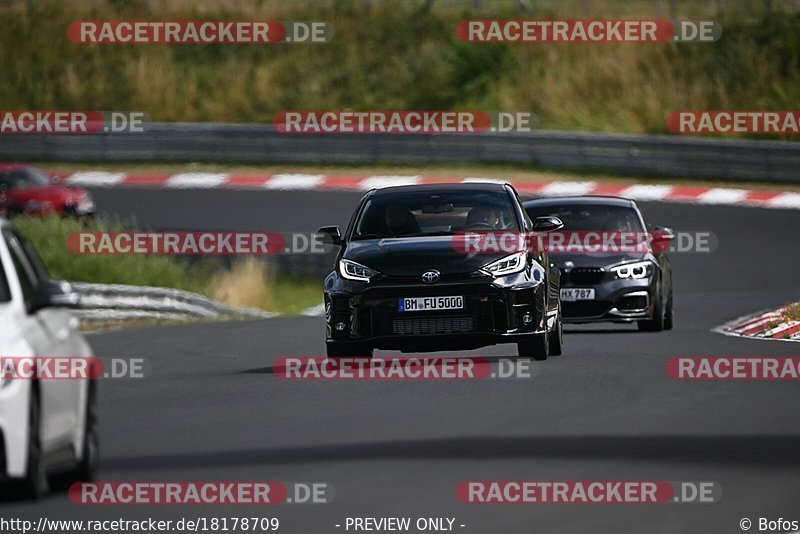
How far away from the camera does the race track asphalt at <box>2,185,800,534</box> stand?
9.38 m

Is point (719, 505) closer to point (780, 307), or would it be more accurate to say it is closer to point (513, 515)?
point (513, 515)

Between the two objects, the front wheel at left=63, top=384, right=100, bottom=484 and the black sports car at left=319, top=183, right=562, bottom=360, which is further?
the black sports car at left=319, top=183, right=562, bottom=360

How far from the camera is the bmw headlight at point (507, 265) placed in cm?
1547

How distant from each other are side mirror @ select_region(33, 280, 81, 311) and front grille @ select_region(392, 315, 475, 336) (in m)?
6.13

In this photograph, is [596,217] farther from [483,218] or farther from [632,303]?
[483,218]

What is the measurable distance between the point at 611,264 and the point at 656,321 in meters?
1.02

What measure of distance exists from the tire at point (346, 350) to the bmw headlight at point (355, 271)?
545mm

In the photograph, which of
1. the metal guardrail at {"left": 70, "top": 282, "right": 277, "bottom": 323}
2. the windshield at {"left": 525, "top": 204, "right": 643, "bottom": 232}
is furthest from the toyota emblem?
the metal guardrail at {"left": 70, "top": 282, "right": 277, "bottom": 323}

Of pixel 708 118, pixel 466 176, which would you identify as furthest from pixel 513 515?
pixel 708 118

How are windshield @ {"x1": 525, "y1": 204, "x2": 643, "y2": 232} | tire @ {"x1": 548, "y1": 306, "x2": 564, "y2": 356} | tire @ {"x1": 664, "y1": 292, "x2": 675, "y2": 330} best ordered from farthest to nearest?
tire @ {"x1": 664, "y1": 292, "x2": 675, "y2": 330} → windshield @ {"x1": 525, "y1": 204, "x2": 643, "y2": 232} → tire @ {"x1": 548, "y1": 306, "x2": 564, "y2": 356}
